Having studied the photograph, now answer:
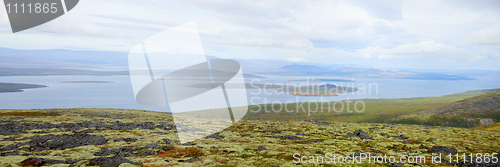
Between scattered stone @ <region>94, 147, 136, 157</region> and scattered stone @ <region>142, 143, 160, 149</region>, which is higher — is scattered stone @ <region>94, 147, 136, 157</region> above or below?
above

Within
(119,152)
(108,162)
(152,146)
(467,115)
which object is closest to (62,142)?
(119,152)

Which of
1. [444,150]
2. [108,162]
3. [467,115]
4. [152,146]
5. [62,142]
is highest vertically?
[108,162]

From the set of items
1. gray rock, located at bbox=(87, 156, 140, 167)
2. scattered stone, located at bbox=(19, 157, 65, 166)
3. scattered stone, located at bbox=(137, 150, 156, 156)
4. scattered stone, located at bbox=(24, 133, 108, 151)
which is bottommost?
scattered stone, located at bbox=(137, 150, 156, 156)

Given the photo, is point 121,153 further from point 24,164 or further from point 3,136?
point 3,136

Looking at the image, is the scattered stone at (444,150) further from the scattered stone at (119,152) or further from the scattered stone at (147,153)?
the scattered stone at (119,152)

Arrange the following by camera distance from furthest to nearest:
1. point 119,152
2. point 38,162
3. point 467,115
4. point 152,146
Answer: point 467,115
point 152,146
point 119,152
point 38,162

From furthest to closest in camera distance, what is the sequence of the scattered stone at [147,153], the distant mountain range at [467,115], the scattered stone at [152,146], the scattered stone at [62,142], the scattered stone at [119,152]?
1. the distant mountain range at [467,115]
2. the scattered stone at [152,146]
3. the scattered stone at [62,142]
4. the scattered stone at [147,153]
5. the scattered stone at [119,152]

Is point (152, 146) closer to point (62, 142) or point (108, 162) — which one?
point (108, 162)

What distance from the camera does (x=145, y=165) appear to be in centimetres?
1584

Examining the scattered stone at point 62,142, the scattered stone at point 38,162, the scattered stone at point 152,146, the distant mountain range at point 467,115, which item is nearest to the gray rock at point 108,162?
the scattered stone at point 38,162

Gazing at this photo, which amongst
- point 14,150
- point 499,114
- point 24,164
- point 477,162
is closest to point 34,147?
point 14,150

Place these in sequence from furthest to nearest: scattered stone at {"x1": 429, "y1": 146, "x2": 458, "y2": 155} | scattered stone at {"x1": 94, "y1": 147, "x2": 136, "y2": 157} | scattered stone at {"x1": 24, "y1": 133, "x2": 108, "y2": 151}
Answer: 1. scattered stone at {"x1": 429, "y1": 146, "x2": 458, "y2": 155}
2. scattered stone at {"x1": 24, "y1": 133, "x2": 108, "y2": 151}
3. scattered stone at {"x1": 94, "y1": 147, "x2": 136, "y2": 157}

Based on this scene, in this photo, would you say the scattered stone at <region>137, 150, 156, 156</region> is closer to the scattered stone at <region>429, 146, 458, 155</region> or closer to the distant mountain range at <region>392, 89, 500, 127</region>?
the scattered stone at <region>429, 146, 458, 155</region>

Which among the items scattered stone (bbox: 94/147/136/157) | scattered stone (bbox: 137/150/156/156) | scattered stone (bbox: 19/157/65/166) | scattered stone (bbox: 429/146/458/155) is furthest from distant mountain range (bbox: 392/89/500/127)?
scattered stone (bbox: 19/157/65/166)
